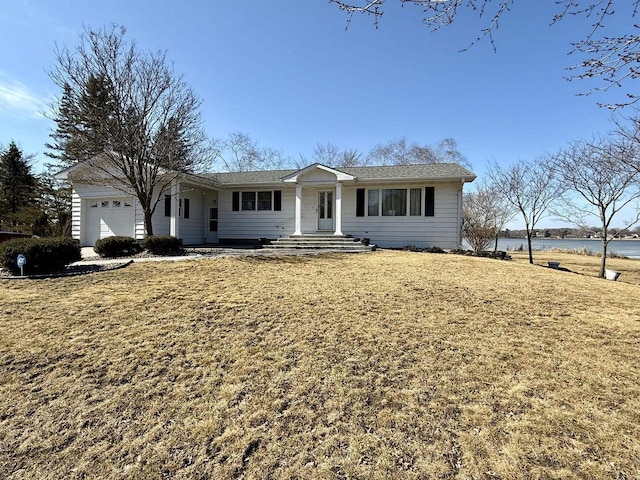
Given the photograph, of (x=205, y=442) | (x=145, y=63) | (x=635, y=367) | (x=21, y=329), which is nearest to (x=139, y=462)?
(x=205, y=442)

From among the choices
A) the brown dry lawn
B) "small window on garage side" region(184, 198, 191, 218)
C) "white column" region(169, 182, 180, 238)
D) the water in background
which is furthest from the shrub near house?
the water in background

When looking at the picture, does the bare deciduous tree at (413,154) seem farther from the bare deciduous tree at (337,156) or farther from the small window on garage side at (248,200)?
the small window on garage side at (248,200)

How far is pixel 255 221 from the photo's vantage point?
1608cm

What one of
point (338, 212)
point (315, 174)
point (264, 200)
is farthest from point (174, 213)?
point (338, 212)

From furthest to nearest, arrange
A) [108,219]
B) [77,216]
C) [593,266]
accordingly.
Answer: [593,266] → [77,216] → [108,219]

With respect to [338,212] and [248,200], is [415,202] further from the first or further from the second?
[248,200]

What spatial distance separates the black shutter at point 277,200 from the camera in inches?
623

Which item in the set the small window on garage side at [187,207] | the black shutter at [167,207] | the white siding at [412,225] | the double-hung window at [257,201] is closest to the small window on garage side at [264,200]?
the double-hung window at [257,201]

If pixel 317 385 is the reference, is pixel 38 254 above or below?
above

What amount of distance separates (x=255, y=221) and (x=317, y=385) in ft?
44.3

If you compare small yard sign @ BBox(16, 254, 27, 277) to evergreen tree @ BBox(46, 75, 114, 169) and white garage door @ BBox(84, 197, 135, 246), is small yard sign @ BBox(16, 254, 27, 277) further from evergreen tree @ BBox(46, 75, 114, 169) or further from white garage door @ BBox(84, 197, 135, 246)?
white garage door @ BBox(84, 197, 135, 246)

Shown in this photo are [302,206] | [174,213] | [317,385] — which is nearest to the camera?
[317,385]

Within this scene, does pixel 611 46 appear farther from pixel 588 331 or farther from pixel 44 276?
pixel 44 276

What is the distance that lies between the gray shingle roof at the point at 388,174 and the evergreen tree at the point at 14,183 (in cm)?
1874
